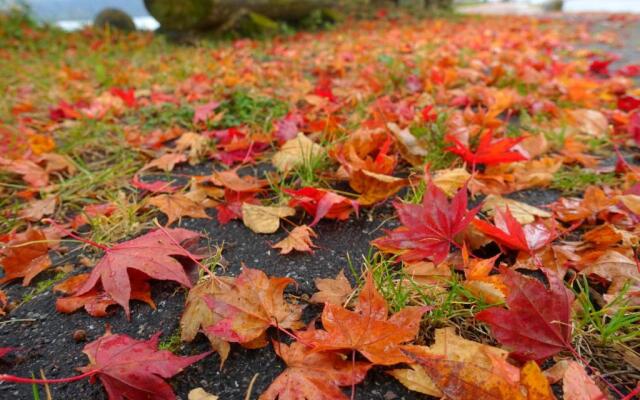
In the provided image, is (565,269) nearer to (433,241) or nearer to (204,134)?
(433,241)

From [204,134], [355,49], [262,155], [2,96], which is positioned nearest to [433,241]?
[262,155]

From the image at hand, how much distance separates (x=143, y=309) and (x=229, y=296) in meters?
0.25

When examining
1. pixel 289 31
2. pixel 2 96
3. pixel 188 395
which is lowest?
pixel 188 395

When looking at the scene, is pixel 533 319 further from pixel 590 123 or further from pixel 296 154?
pixel 590 123

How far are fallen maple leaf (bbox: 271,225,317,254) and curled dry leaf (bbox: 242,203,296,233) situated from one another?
2.4 inches

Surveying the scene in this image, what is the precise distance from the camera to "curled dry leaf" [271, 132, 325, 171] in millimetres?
1438

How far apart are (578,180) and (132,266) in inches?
54.8

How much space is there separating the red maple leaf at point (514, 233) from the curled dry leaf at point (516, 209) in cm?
10

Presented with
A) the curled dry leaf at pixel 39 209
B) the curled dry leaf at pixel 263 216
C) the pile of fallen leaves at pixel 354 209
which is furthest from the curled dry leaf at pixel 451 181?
the curled dry leaf at pixel 39 209

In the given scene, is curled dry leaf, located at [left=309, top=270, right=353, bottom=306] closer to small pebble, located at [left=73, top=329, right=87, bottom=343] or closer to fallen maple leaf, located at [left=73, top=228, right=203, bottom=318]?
fallen maple leaf, located at [left=73, top=228, right=203, bottom=318]

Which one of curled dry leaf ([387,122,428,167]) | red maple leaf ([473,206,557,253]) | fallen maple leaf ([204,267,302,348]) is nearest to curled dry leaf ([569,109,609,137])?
curled dry leaf ([387,122,428,167])

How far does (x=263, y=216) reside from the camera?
1.20m

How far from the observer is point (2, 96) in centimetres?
267

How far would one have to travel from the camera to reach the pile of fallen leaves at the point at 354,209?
2.35 feet
